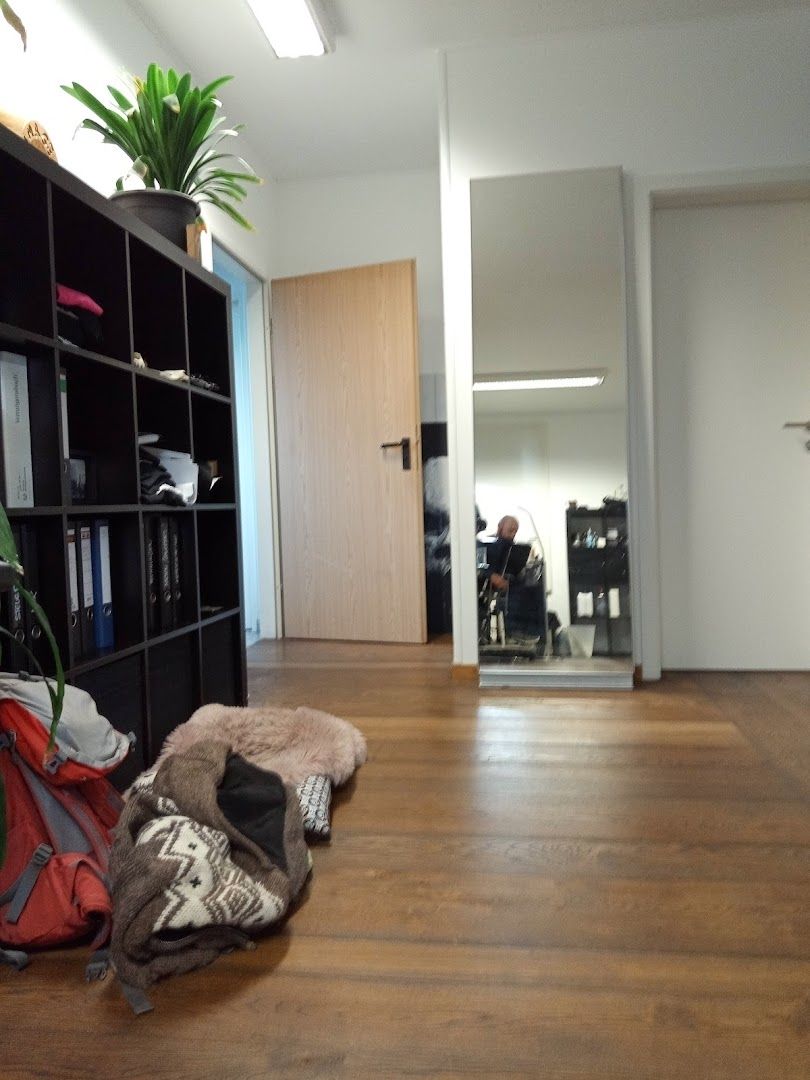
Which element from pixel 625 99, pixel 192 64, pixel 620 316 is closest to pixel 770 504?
pixel 620 316

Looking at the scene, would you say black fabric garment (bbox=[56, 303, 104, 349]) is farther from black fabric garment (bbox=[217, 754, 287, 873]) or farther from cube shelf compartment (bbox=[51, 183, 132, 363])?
black fabric garment (bbox=[217, 754, 287, 873])

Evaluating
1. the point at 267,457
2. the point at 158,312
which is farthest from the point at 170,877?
the point at 267,457

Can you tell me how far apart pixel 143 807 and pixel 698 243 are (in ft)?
9.11

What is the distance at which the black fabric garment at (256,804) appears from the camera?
1.40 metres

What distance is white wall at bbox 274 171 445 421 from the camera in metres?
3.89

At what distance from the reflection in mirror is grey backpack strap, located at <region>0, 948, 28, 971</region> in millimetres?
1942

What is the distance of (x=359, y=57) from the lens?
2.92 metres

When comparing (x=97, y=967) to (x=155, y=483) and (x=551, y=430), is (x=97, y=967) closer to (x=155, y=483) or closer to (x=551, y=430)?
(x=155, y=483)

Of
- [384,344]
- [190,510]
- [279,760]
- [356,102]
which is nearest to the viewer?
[279,760]

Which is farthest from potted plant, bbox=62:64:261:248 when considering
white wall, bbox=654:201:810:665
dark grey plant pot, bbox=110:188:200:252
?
white wall, bbox=654:201:810:665

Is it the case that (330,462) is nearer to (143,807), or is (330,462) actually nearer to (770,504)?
(770,504)

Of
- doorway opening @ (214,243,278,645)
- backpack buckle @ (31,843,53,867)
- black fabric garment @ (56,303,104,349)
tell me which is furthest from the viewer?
doorway opening @ (214,243,278,645)

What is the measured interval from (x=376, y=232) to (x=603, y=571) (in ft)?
7.15

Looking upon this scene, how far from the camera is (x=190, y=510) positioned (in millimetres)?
2064
